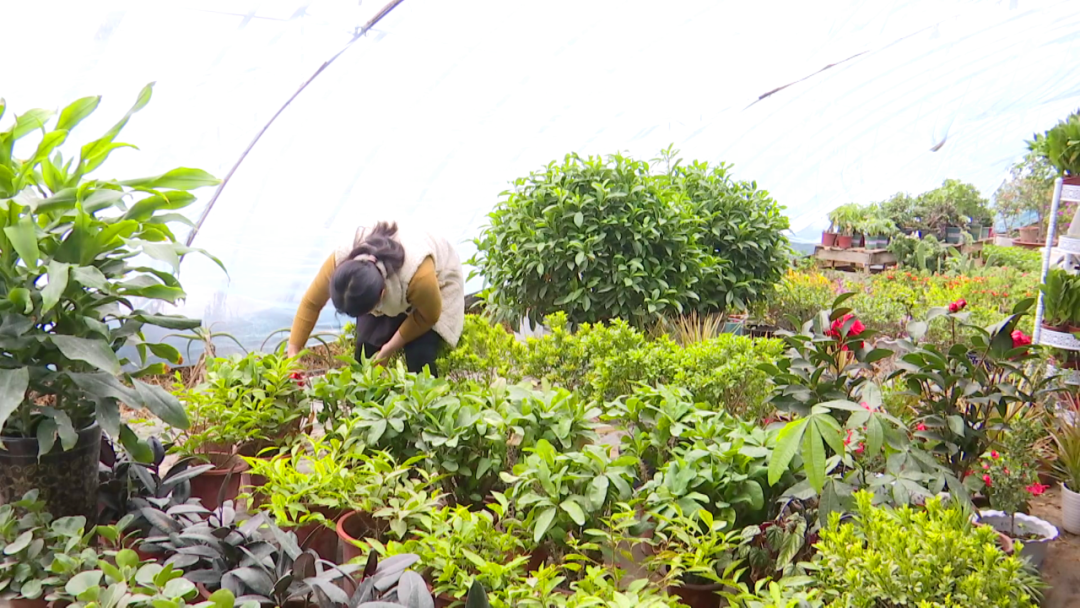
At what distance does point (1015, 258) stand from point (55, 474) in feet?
33.9

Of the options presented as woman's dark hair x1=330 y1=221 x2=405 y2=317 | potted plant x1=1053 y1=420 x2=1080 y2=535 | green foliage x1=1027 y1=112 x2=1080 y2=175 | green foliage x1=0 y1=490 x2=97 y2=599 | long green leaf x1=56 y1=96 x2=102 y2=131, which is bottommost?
potted plant x1=1053 y1=420 x2=1080 y2=535

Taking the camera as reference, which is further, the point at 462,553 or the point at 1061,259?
the point at 1061,259

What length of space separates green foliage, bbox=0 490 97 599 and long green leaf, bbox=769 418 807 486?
1.72m

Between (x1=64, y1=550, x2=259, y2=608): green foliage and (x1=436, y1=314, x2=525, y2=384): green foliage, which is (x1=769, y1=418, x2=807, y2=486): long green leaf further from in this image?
(x1=436, y1=314, x2=525, y2=384): green foliage

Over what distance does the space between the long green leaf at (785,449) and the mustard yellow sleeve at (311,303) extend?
7.48 ft

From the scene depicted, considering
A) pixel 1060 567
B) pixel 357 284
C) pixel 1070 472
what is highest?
pixel 357 284

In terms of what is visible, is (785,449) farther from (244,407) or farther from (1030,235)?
(1030,235)

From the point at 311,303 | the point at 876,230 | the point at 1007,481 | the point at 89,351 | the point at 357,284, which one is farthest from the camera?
the point at 876,230

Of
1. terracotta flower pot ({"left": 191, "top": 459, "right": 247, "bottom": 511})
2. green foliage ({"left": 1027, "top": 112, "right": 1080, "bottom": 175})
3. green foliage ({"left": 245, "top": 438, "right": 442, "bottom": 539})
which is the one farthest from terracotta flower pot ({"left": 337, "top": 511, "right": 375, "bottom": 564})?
green foliage ({"left": 1027, "top": 112, "right": 1080, "bottom": 175})

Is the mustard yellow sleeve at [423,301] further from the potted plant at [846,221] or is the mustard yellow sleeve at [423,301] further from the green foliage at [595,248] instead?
the potted plant at [846,221]

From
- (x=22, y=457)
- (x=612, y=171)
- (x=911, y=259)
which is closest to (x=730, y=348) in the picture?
(x=612, y=171)

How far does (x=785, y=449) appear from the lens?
2002mm

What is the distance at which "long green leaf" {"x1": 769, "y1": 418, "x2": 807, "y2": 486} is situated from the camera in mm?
1982

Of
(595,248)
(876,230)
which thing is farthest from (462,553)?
(876,230)
